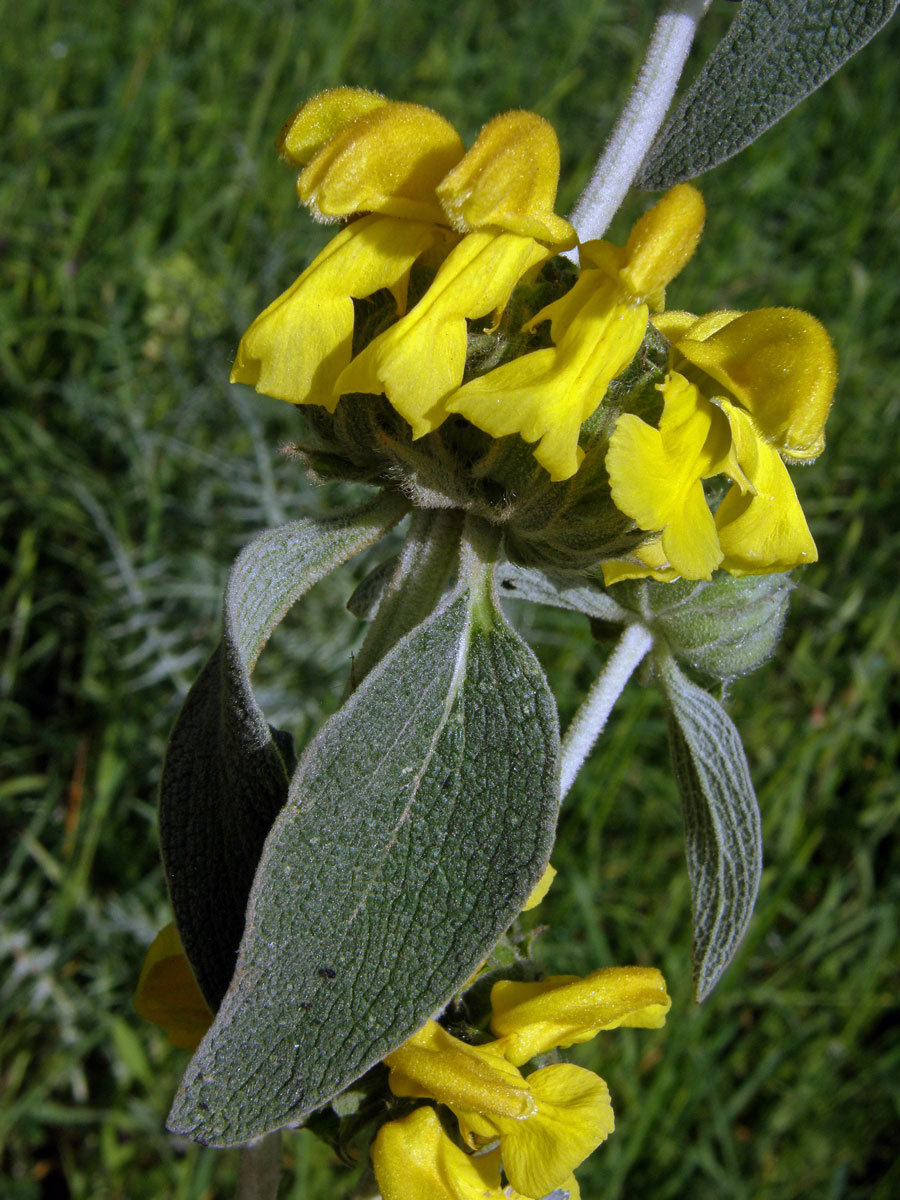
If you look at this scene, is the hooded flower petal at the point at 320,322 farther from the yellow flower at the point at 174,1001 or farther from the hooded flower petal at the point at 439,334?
the yellow flower at the point at 174,1001

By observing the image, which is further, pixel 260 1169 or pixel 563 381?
pixel 260 1169

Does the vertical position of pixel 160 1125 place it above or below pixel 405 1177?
below

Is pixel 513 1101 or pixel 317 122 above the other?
pixel 317 122

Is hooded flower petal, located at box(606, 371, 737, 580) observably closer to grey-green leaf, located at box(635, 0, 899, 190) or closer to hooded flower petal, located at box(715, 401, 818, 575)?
hooded flower petal, located at box(715, 401, 818, 575)

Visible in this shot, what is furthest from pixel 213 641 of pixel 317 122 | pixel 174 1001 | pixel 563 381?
pixel 563 381

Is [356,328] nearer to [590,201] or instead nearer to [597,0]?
[590,201]

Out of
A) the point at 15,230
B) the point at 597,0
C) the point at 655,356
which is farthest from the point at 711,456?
the point at 597,0

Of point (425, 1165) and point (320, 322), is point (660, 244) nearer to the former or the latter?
point (320, 322)
